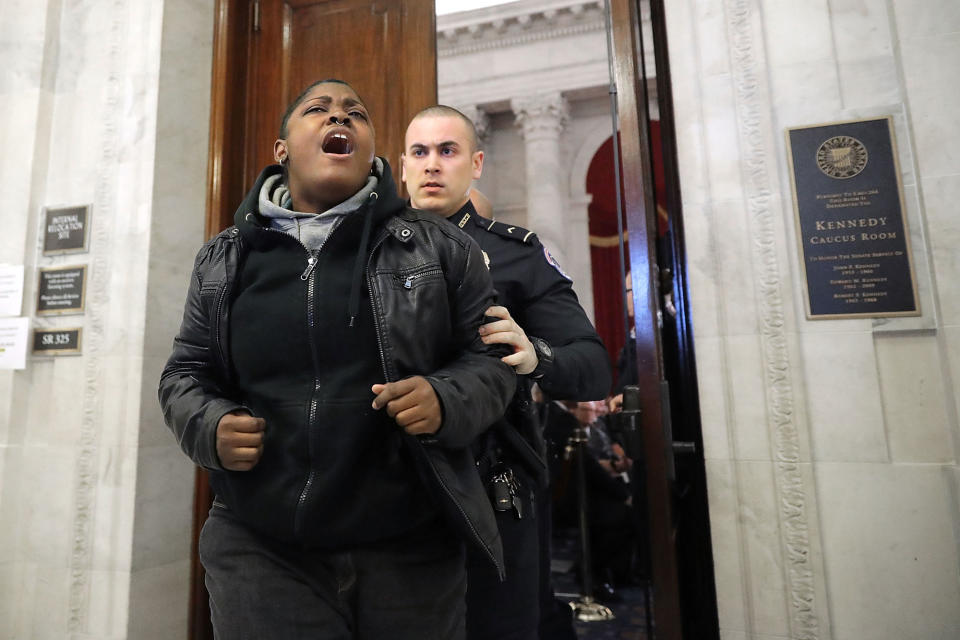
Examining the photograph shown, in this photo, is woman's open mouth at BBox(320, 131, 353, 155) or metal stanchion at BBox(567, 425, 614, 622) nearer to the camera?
woman's open mouth at BBox(320, 131, 353, 155)

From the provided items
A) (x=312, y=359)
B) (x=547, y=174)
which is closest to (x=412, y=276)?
(x=312, y=359)

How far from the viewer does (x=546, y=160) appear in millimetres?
8109

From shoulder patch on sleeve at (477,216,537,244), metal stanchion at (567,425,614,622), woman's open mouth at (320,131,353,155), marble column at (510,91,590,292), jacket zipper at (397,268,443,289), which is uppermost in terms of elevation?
marble column at (510,91,590,292)

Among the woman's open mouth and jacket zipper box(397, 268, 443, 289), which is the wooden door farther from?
jacket zipper box(397, 268, 443, 289)

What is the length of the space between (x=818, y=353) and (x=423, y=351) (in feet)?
4.57

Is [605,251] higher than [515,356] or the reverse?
higher

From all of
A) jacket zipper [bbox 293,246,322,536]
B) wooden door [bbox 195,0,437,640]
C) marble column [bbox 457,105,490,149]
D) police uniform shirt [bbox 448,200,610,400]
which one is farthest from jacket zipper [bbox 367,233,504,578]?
marble column [bbox 457,105,490,149]

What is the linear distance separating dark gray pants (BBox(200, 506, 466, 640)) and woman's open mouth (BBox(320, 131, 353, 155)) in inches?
31.1

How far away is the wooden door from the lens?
8.55 feet

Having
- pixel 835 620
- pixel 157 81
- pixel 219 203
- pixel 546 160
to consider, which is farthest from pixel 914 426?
pixel 546 160

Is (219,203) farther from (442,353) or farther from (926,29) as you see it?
(926,29)

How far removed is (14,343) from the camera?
248 cm

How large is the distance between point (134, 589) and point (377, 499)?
1801 millimetres

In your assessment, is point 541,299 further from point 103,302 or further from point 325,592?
point 103,302
